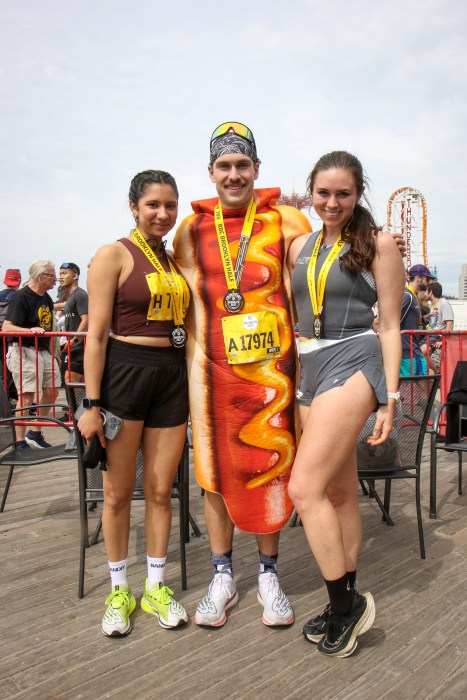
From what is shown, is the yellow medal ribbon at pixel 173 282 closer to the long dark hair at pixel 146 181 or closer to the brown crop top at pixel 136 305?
the brown crop top at pixel 136 305

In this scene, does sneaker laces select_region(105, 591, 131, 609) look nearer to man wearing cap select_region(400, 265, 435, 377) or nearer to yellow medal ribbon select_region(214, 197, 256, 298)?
yellow medal ribbon select_region(214, 197, 256, 298)

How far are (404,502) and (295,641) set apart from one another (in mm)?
1914

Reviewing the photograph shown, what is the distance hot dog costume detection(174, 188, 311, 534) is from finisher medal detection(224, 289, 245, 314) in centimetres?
2

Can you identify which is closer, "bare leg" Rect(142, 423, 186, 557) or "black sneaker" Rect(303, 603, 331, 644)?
"black sneaker" Rect(303, 603, 331, 644)

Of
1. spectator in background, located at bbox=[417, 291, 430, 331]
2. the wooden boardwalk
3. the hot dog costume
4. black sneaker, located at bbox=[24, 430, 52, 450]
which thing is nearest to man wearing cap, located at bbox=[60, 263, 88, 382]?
black sneaker, located at bbox=[24, 430, 52, 450]

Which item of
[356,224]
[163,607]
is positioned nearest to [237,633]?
[163,607]

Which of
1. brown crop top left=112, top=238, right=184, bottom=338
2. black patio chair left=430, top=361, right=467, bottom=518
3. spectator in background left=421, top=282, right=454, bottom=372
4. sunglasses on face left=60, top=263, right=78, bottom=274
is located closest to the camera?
brown crop top left=112, top=238, right=184, bottom=338

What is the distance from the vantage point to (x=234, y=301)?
2.24 meters

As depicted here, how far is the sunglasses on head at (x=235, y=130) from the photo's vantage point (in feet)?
7.66

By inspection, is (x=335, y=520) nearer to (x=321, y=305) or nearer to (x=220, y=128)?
(x=321, y=305)

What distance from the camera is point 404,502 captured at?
12.4 feet

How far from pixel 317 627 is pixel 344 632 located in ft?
0.44

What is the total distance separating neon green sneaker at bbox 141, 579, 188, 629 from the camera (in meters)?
2.22

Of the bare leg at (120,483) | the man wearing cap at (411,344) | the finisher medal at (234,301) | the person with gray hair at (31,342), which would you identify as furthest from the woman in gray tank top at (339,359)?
the person with gray hair at (31,342)
